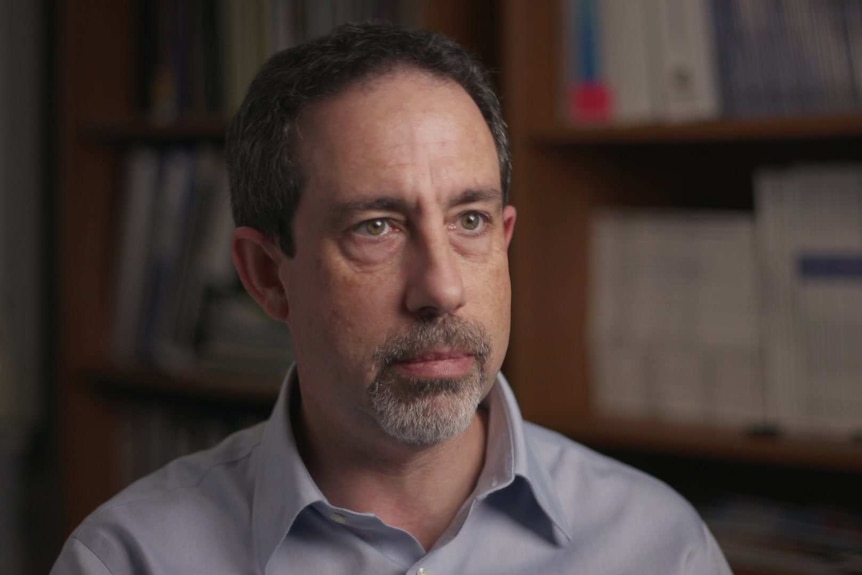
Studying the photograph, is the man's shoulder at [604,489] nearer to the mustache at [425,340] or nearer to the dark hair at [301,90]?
the mustache at [425,340]

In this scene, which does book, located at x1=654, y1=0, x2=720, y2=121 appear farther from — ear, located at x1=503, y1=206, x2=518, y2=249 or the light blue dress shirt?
the light blue dress shirt

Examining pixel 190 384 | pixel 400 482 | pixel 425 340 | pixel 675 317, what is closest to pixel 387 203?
pixel 425 340

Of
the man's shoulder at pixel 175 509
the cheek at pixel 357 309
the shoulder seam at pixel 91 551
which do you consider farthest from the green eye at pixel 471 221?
the shoulder seam at pixel 91 551

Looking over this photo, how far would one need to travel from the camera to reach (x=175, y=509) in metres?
1.20

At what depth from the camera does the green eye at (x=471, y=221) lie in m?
1.13

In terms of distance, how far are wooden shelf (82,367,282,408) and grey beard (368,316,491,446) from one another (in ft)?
3.34

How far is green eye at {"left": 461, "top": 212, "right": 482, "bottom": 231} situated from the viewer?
1131 millimetres

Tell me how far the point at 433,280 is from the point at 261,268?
0.29m

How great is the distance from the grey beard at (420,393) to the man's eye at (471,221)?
0.38 feet

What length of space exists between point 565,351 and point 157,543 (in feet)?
2.95

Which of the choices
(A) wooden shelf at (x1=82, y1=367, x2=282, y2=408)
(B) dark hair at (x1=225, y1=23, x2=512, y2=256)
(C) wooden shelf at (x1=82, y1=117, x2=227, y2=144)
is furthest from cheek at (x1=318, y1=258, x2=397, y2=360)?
(C) wooden shelf at (x1=82, y1=117, x2=227, y2=144)

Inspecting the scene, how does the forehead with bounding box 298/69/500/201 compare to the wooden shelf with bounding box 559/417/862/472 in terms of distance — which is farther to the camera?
the wooden shelf with bounding box 559/417/862/472

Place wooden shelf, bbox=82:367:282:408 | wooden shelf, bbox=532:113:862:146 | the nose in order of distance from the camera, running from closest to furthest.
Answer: the nose → wooden shelf, bbox=532:113:862:146 → wooden shelf, bbox=82:367:282:408

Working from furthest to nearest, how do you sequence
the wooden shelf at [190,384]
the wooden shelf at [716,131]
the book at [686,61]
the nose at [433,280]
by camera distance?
the wooden shelf at [190,384] → the book at [686,61] → the wooden shelf at [716,131] → the nose at [433,280]
